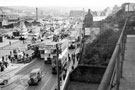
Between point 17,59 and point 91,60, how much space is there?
1075cm

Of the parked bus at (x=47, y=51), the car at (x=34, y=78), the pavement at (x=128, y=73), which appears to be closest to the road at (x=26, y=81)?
the car at (x=34, y=78)

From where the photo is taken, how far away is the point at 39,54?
810 inches

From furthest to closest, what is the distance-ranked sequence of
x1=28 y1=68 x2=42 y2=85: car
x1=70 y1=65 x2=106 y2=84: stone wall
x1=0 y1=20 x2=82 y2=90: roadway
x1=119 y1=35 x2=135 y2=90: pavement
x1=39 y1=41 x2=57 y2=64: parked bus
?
x1=39 y1=41 x2=57 y2=64: parked bus, x1=28 y1=68 x2=42 y2=85: car, x1=0 y1=20 x2=82 y2=90: roadway, x1=70 y1=65 x2=106 y2=84: stone wall, x1=119 y1=35 x2=135 y2=90: pavement

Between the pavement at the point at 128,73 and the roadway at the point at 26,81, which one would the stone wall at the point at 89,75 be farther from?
the roadway at the point at 26,81

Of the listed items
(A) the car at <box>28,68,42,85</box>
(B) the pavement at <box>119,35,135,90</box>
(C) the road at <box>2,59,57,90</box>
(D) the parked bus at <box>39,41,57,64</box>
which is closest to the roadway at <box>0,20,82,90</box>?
(C) the road at <box>2,59,57,90</box>

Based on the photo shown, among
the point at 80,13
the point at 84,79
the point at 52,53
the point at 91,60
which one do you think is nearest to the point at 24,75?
the point at 52,53

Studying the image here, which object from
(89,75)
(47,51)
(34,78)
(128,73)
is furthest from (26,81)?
(128,73)

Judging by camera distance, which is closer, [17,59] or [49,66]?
[49,66]

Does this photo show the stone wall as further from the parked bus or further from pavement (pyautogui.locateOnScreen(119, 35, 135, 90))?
the parked bus

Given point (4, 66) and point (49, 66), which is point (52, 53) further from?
point (4, 66)

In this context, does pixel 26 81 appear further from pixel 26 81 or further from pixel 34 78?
pixel 34 78

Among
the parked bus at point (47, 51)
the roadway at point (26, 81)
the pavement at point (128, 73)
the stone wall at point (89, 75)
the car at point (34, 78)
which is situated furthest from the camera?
the parked bus at point (47, 51)

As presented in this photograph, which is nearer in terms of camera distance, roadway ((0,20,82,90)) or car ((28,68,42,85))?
roadway ((0,20,82,90))

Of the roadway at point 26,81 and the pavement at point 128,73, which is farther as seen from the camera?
the roadway at point 26,81
